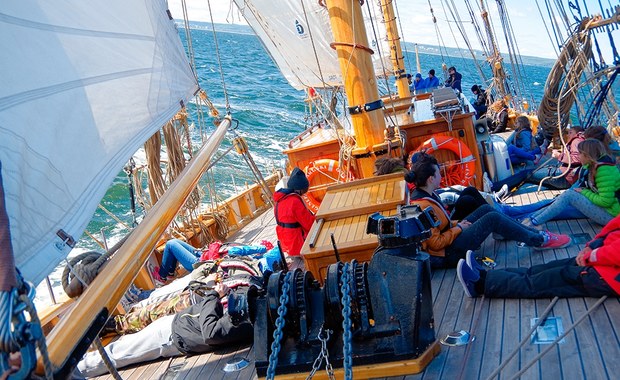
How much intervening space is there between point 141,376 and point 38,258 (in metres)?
2.42

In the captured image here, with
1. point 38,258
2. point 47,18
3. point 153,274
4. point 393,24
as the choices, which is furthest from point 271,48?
point 38,258

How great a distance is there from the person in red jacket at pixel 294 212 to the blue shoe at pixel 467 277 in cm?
175

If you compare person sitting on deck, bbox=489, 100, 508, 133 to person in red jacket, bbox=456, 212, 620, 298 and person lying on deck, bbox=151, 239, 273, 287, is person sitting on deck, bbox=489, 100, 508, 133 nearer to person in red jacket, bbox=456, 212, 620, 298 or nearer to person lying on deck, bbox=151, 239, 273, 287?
person lying on deck, bbox=151, 239, 273, 287

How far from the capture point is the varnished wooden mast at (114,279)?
2.02 meters

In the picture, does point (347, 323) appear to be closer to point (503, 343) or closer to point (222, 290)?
point (503, 343)

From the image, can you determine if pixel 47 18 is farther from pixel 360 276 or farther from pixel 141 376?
pixel 141 376

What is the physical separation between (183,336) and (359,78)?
10.8ft

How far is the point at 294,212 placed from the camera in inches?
221

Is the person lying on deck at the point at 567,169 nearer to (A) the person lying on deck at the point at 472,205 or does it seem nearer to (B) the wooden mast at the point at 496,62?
(A) the person lying on deck at the point at 472,205

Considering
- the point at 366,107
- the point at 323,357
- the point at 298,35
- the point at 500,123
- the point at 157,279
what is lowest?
the point at 500,123

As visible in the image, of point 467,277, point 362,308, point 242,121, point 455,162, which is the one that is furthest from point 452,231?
point 242,121

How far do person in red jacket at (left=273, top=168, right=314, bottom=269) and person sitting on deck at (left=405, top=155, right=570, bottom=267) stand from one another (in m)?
1.02

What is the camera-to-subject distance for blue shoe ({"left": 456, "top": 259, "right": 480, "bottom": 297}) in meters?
4.14

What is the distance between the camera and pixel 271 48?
11641 mm
